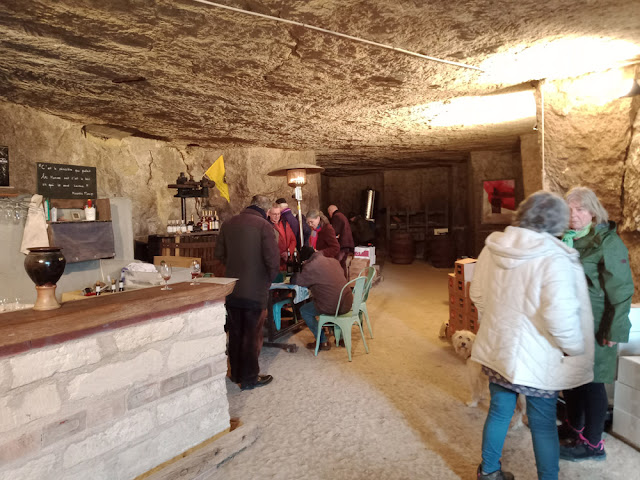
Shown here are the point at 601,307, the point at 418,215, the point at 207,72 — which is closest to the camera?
the point at 601,307

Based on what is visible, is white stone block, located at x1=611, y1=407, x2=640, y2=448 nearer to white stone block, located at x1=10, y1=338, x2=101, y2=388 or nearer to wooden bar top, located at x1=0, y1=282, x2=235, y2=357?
wooden bar top, located at x1=0, y1=282, x2=235, y2=357

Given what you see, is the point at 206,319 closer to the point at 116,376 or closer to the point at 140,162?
the point at 116,376

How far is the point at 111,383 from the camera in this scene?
2.15 metres

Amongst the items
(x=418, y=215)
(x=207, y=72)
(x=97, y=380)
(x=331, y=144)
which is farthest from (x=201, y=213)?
(x=418, y=215)

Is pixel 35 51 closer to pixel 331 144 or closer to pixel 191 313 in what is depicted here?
pixel 191 313

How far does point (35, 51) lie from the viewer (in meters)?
3.17

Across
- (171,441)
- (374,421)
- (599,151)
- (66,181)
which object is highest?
(66,181)

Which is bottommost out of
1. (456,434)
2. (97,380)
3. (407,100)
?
(456,434)

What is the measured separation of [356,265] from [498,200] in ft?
12.8

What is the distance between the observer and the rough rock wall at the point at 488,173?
29.9 ft

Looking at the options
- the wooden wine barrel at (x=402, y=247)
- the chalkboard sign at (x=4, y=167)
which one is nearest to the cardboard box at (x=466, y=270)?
the chalkboard sign at (x=4, y=167)

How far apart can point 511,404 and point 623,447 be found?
112cm

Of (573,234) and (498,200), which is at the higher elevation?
(498,200)

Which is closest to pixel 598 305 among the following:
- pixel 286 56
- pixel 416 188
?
pixel 286 56
